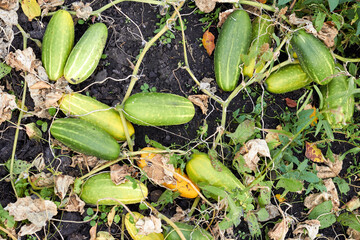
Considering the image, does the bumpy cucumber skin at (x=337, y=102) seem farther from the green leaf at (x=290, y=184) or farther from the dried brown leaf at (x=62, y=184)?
the dried brown leaf at (x=62, y=184)

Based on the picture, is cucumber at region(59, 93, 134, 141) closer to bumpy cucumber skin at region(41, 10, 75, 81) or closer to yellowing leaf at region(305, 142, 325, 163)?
bumpy cucumber skin at region(41, 10, 75, 81)

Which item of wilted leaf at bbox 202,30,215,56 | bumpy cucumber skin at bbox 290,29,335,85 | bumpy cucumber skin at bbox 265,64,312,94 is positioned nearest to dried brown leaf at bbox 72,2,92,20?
wilted leaf at bbox 202,30,215,56

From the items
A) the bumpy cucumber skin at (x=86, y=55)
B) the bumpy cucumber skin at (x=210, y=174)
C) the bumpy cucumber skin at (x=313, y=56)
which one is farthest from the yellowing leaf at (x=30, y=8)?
the bumpy cucumber skin at (x=313, y=56)

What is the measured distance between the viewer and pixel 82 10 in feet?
9.82

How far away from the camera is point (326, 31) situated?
3.14 meters

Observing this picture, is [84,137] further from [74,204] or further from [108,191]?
[74,204]

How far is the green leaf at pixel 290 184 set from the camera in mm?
2904

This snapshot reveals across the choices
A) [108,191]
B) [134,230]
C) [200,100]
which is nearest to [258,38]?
[200,100]

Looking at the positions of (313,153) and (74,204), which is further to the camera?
(313,153)

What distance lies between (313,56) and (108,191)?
6.14 feet

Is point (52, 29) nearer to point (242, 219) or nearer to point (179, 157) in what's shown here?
point (179, 157)

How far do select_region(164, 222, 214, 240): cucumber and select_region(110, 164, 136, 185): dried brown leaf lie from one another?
50cm

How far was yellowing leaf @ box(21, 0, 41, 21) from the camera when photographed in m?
2.96

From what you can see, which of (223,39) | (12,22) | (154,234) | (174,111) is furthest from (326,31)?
(12,22)
